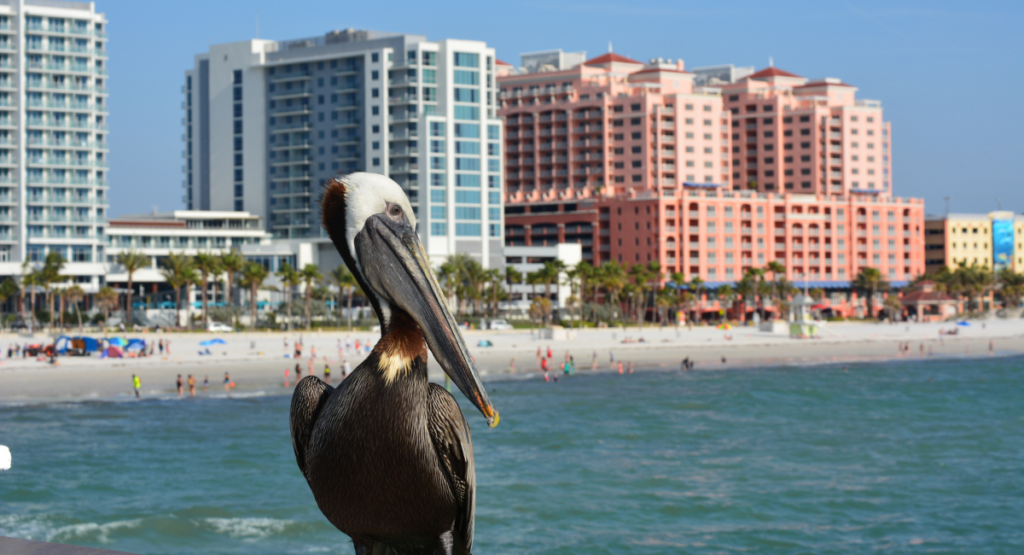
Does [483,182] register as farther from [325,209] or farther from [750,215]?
[325,209]

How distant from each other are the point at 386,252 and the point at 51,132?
113563mm

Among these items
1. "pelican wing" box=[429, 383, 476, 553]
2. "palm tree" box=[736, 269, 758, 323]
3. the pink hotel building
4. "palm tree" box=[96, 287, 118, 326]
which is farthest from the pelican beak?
the pink hotel building

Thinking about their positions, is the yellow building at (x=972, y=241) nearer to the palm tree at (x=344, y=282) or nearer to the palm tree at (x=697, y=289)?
the palm tree at (x=697, y=289)

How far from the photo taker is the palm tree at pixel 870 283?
128875 millimetres

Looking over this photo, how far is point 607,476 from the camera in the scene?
32.2m

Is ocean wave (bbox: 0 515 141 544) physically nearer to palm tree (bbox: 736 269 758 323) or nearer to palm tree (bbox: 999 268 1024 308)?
palm tree (bbox: 736 269 758 323)

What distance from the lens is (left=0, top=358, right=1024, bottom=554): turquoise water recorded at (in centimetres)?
2467

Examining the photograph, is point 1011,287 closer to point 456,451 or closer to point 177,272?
point 177,272

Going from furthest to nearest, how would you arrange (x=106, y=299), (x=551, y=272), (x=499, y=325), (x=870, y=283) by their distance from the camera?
(x=870, y=283) < (x=551, y=272) < (x=499, y=325) < (x=106, y=299)

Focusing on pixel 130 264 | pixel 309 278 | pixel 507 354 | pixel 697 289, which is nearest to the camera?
pixel 507 354

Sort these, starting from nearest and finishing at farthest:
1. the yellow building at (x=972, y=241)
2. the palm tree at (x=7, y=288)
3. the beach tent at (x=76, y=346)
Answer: the beach tent at (x=76, y=346)
the palm tree at (x=7, y=288)
the yellow building at (x=972, y=241)

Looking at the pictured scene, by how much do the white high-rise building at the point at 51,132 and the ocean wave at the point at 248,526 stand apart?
290ft

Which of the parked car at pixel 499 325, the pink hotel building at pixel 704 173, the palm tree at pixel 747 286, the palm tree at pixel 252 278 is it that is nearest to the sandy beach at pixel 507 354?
the parked car at pixel 499 325

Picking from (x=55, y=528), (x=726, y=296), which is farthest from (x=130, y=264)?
(x=55, y=528)
